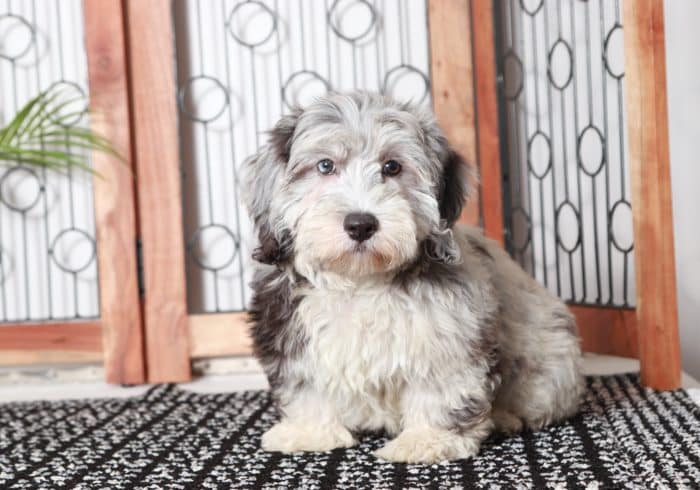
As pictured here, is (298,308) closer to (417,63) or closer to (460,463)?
(460,463)

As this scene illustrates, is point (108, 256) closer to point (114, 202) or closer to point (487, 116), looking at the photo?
point (114, 202)

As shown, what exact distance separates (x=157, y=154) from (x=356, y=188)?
1.63 meters

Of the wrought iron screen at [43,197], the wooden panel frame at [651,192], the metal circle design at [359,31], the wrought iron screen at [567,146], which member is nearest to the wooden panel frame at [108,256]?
the wrought iron screen at [43,197]

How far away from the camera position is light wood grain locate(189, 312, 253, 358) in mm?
3484

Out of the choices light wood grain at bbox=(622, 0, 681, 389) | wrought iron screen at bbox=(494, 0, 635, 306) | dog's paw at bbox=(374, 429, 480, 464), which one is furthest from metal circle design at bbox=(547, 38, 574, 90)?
dog's paw at bbox=(374, 429, 480, 464)

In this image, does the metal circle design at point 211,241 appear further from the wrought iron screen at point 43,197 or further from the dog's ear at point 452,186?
the dog's ear at point 452,186

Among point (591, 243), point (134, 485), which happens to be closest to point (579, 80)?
point (591, 243)

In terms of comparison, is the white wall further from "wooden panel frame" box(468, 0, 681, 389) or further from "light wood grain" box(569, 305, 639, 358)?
"wooden panel frame" box(468, 0, 681, 389)

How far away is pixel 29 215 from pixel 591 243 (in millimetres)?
2115

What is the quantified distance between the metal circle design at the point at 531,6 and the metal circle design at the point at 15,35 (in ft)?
6.07

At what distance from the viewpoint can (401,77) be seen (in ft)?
11.5

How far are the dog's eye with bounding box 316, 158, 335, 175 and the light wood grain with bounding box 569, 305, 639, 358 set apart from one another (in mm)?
1521

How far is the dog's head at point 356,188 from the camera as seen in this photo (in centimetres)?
193

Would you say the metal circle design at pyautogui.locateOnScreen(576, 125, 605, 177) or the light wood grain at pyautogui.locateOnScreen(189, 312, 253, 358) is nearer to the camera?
the metal circle design at pyautogui.locateOnScreen(576, 125, 605, 177)
